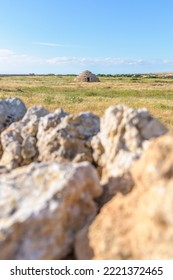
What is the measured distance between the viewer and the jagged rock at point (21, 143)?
9270mm

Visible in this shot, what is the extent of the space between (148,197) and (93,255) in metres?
1.16

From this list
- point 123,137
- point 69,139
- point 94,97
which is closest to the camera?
point 123,137

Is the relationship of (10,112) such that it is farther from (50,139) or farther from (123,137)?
(123,137)

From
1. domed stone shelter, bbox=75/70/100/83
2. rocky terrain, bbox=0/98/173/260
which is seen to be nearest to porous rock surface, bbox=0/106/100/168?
rocky terrain, bbox=0/98/173/260

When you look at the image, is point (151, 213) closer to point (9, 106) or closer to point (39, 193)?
point (39, 193)

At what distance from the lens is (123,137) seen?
23.9ft

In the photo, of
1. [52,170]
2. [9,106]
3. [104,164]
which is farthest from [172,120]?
[52,170]

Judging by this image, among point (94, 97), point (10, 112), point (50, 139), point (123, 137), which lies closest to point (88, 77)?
point (94, 97)

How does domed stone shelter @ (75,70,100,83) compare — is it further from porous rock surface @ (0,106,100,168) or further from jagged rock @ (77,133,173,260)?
jagged rock @ (77,133,173,260)

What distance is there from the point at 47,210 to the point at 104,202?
1185 mm

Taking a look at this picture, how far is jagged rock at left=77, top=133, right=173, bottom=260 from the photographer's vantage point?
4.70 metres

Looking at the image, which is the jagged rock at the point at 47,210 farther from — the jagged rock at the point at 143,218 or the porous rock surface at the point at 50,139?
the porous rock surface at the point at 50,139

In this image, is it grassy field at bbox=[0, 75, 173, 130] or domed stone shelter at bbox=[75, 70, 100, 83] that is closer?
grassy field at bbox=[0, 75, 173, 130]

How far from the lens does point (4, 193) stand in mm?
6258
